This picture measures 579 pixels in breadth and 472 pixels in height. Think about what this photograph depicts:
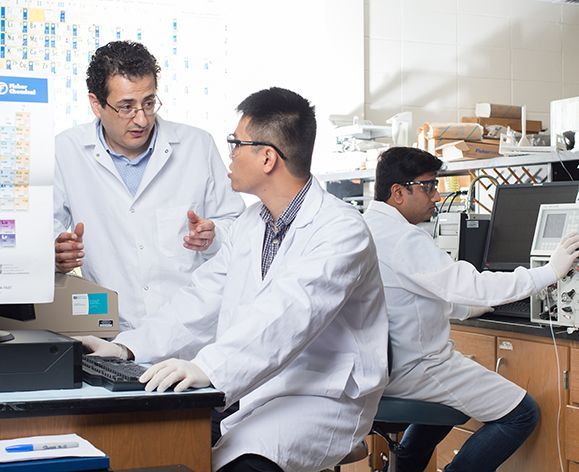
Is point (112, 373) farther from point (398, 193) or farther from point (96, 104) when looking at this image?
point (398, 193)

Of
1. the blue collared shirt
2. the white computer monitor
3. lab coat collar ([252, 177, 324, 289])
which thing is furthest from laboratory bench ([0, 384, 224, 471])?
the white computer monitor

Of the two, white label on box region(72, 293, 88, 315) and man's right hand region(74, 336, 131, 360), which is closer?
man's right hand region(74, 336, 131, 360)

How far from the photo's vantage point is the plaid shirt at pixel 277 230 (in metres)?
2.04

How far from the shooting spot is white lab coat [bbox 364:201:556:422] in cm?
276

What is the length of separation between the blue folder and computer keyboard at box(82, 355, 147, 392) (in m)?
0.30

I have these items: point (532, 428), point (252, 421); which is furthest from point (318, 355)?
point (532, 428)

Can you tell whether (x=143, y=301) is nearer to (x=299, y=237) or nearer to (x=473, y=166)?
(x=299, y=237)

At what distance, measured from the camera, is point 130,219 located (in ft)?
8.20

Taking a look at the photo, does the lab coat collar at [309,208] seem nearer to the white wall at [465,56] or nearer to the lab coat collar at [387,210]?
the lab coat collar at [387,210]

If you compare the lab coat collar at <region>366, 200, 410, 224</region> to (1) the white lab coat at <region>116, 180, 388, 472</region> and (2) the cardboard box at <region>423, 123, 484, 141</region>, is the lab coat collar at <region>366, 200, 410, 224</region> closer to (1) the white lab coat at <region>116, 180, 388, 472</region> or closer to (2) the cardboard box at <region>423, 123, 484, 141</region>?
(1) the white lab coat at <region>116, 180, 388, 472</region>

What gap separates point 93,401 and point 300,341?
0.42m

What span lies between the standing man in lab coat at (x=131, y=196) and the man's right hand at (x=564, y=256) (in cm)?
103

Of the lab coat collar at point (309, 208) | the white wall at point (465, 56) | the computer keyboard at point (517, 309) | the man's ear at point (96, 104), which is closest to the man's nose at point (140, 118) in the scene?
the man's ear at point (96, 104)

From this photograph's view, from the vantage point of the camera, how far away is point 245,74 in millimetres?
5664
